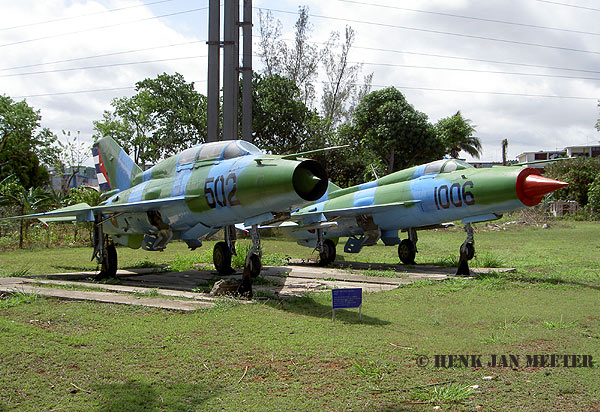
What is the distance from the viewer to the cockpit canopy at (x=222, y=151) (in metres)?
11.4

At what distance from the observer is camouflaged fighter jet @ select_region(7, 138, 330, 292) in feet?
31.8

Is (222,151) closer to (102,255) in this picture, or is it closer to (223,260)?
(223,260)

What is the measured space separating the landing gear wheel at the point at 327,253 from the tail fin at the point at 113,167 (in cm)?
619

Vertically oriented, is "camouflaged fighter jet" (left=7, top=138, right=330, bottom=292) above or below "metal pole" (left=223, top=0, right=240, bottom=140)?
below

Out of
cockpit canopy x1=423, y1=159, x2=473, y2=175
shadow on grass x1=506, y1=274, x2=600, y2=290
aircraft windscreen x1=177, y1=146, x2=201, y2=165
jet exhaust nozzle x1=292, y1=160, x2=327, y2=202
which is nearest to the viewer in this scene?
jet exhaust nozzle x1=292, y1=160, x2=327, y2=202

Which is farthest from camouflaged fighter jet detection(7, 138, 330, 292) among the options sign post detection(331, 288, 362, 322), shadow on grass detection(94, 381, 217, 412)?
shadow on grass detection(94, 381, 217, 412)

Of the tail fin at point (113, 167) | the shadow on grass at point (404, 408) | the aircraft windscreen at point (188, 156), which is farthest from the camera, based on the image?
the tail fin at point (113, 167)

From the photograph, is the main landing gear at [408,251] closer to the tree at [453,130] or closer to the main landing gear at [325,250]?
the main landing gear at [325,250]

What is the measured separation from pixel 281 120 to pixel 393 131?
9.18 meters

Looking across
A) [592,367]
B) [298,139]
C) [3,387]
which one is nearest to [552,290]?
[592,367]

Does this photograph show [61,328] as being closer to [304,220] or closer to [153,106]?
[304,220]

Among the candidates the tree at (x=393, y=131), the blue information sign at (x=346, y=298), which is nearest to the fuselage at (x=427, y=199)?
the blue information sign at (x=346, y=298)

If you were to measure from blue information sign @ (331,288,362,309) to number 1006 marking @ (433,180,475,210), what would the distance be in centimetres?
666

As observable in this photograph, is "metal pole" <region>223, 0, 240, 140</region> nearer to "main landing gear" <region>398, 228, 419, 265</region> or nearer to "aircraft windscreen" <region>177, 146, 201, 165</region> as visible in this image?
"main landing gear" <region>398, 228, 419, 265</region>
